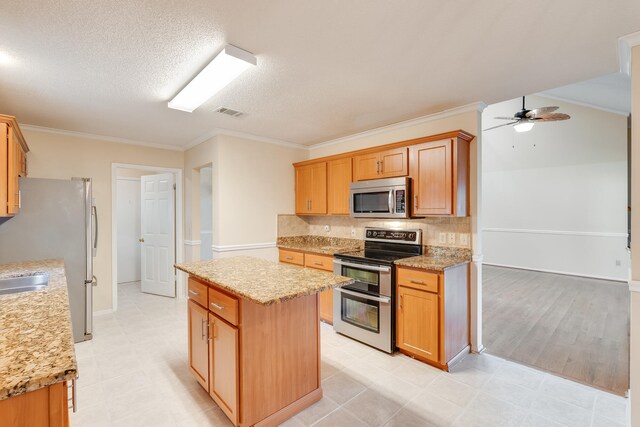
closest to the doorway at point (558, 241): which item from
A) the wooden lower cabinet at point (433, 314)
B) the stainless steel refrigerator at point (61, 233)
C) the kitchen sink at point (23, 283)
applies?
the wooden lower cabinet at point (433, 314)

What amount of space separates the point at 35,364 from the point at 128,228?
543 centimetres

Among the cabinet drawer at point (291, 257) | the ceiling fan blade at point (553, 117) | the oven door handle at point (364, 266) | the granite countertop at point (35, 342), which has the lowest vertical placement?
the cabinet drawer at point (291, 257)

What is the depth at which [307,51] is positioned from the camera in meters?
1.95

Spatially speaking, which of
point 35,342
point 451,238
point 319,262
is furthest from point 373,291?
point 35,342

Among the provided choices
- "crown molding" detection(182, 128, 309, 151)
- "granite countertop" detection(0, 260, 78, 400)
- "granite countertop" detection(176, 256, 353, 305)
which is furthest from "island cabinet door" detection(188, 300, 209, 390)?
"crown molding" detection(182, 128, 309, 151)

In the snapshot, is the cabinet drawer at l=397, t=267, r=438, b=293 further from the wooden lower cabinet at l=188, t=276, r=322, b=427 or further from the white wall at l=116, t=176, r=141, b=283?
the white wall at l=116, t=176, r=141, b=283

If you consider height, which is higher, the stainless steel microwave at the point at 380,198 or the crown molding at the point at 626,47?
the crown molding at the point at 626,47

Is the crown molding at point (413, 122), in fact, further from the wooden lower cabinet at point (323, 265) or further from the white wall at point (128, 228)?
the white wall at point (128, 228)

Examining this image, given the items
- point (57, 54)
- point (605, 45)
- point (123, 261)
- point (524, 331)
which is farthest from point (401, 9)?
point (123, 261)

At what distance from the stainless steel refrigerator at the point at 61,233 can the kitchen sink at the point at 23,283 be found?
2.64 ft

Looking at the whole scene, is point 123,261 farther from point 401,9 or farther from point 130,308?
point 401,9

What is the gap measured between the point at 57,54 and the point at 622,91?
695 cm

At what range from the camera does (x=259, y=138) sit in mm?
4137

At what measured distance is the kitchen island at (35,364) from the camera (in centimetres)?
90
